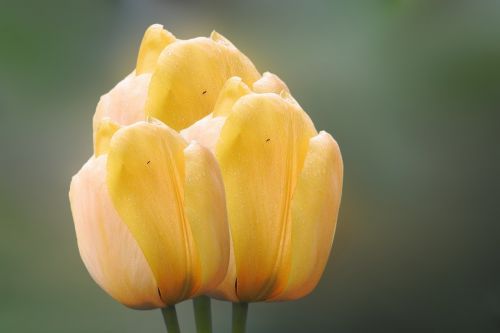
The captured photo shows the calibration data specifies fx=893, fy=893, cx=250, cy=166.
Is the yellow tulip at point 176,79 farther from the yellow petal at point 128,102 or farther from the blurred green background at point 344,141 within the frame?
the blurred green background at point 344,141

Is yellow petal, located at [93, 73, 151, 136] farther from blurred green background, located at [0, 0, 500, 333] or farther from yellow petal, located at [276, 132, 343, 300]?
blurred green background, located at [0, 0, 500, 333]

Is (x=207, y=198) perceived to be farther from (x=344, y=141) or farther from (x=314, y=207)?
(x=344, y=141)

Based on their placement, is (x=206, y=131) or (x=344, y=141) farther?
(x=344, y=141)

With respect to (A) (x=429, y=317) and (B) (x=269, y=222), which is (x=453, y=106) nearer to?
(A) (x=429, y=317)

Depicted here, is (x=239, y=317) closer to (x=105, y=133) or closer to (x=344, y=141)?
(x=105, y=133)

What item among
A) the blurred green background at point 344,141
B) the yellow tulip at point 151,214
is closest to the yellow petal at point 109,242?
the yellow tulip at point 151,214

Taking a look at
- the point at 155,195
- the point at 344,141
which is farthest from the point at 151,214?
the point at 344,141

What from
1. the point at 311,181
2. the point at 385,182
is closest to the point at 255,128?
the point at 311,181
